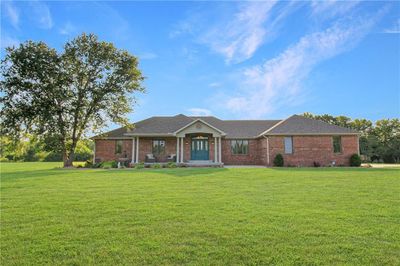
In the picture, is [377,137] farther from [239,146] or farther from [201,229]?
[201,229]

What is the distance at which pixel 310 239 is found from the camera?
13.4ft

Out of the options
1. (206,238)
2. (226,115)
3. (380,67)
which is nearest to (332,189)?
(206,238)

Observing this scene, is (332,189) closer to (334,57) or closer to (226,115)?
(334,57)

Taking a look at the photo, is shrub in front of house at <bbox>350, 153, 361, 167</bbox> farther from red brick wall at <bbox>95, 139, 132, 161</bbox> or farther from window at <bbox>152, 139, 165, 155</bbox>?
red brick wall at <bbox>95, 139, 132, 161</bbox>

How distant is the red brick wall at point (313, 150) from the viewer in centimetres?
2283

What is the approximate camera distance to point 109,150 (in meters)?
25.3

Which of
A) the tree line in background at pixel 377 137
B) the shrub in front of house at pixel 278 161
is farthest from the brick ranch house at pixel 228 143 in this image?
Result: the tree line in background at pixel 377 137

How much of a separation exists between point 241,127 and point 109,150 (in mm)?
14341

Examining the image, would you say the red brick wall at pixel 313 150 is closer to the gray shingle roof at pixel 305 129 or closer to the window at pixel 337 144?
the window at pixel 337 144

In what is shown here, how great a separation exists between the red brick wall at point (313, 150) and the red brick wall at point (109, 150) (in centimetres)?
1384

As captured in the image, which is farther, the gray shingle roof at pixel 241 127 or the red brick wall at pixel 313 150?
the gray shingle roof at pixel 241 127

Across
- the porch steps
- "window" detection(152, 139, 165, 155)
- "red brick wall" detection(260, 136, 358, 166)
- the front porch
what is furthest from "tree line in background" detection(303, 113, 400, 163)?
"window" detection(152, 139, 165, 155)

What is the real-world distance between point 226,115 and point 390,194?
25.8 meters

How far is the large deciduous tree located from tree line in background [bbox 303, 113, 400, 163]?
107 ft
